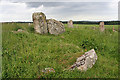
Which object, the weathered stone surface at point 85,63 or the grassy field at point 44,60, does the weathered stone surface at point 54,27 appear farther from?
the weathered stone surface at point 85,63

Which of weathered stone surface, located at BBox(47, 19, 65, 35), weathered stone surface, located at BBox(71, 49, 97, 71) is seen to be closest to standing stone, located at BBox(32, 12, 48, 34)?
weathered stone surface, located at BBox(47, 19, 65, 35)

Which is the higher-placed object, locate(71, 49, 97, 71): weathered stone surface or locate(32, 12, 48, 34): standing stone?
locate(32, 12, 48, 34): standing stone

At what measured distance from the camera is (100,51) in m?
14.4

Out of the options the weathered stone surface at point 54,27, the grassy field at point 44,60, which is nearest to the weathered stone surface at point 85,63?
Result: the grassy field at point 44,60

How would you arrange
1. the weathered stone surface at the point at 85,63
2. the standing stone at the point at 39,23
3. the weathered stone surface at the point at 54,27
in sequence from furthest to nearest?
the weathered stone surface at the point at 54,27 < the standing stone at the point at 39,23 < the weathered stone surface at the point at 85,63

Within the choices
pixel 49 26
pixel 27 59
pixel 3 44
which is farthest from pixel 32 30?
pixel 27 59

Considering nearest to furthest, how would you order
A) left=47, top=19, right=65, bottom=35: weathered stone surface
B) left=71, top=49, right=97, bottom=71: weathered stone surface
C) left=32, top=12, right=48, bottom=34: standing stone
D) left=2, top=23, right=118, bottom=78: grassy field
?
1. left=2, top=23, right=118, bottom=78: grassy field
2. left=71, top=49, right=97, bottom=71: weathered stone surface
3. left=32, top=12, right=48, bottom=34: standing stone
4. left=47, top=19, right=65, bottom=35: weathered stone surface

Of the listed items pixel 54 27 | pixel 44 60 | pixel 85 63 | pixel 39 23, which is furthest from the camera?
pixel 54 27

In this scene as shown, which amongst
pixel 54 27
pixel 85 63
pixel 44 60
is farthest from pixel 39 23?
pixel 85 63

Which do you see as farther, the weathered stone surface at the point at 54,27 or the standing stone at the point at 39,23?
the weathered stone surface at the point at 54,27

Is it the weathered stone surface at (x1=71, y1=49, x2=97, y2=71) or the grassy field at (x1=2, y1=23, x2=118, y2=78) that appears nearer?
the grassy field at (x1=2, y1=23, x2=118, y2=78)

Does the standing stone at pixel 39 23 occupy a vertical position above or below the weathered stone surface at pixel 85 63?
above

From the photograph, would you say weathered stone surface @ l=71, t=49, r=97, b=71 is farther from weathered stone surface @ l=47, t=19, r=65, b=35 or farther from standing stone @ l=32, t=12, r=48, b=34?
standing stone @ l=32, t=12, r=48, b=34

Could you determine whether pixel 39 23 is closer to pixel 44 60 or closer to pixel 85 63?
pixel 44 60
